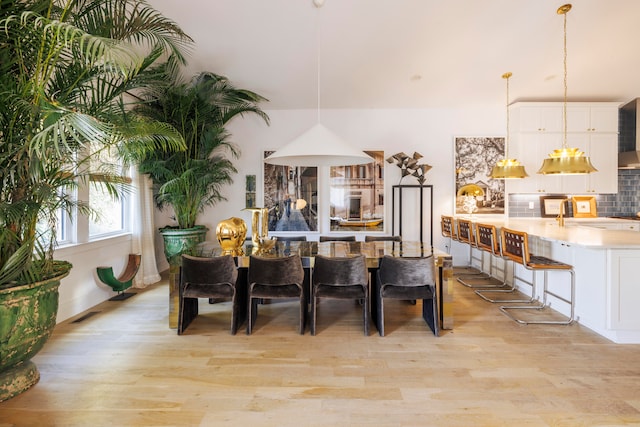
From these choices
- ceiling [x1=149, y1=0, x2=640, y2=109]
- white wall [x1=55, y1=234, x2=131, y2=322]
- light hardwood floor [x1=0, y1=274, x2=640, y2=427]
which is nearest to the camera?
light hardwood floor [x1=0, y1=274, x2=640, y2=427]

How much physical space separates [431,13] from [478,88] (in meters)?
2.02

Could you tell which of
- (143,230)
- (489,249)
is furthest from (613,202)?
(143,230)

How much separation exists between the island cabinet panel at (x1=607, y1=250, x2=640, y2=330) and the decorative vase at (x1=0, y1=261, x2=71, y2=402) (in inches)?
170

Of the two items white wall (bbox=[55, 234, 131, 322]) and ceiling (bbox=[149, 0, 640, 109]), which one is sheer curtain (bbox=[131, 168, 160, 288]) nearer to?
white wall (bbox=[55, 234, 131, 322])

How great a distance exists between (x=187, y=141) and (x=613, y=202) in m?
7.25

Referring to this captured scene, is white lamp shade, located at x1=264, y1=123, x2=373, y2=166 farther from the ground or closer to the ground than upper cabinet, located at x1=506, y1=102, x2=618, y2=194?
closer to the ground

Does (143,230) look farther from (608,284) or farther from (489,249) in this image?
(608,284)

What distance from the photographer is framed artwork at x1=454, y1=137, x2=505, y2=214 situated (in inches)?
234

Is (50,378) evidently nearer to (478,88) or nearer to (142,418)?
(142,418)

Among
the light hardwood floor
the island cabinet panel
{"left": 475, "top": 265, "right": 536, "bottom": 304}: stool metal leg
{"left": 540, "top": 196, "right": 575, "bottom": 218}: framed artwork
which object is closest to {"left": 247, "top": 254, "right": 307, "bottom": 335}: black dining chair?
the light hardwood floor

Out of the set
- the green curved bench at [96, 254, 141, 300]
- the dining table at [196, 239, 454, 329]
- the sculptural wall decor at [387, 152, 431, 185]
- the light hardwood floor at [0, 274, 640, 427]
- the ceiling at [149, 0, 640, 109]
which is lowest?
the light hardwood floor at [0, 274, 640, 427]

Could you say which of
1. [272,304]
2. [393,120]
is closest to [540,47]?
[393,120]

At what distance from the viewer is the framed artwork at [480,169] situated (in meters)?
5.95

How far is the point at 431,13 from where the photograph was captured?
3.76 m
